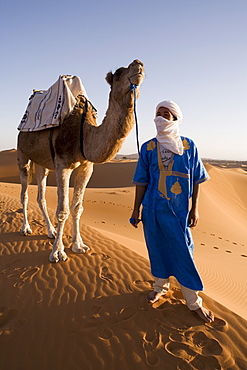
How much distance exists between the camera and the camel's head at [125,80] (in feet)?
11.5

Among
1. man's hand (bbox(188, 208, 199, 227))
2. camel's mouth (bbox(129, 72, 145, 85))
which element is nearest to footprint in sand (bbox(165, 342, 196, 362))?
man's hand (bbox(188, 208, 199, 227))

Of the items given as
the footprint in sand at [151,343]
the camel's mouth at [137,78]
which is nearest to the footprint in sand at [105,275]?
the footprint in sand at [151,343]

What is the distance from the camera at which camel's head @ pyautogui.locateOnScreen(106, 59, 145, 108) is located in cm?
350

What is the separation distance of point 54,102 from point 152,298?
12.0 feet

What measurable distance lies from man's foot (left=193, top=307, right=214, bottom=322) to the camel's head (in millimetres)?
2604

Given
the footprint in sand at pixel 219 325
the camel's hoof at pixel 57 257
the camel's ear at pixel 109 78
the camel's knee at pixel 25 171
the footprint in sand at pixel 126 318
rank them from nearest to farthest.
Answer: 1. the footprint in sand at pixel 219 325
2. the footprint in sand at pixel 126 318
3. the camel's ear at pixel 109 78
4. the camel's hoof at pixel 57 257
5. the camel's knee at pixel 25 171

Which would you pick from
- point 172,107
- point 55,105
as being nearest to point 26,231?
point 55,105

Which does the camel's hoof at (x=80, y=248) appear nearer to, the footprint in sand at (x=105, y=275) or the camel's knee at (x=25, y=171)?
the footprint in sand at (x=105, y=275)

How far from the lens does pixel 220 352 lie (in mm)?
2746

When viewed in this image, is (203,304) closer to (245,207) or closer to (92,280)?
(92,280)

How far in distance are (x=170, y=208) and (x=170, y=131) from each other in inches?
33.0

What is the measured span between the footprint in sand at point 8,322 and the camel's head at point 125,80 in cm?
299

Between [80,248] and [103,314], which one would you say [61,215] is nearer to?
[80,248]

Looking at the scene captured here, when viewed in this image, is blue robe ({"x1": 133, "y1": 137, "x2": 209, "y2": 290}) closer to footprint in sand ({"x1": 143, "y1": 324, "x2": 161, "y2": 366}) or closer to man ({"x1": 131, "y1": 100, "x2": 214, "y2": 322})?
man ({"x1": 131, "y1": 100, "x2": 214, "y2": 322})
